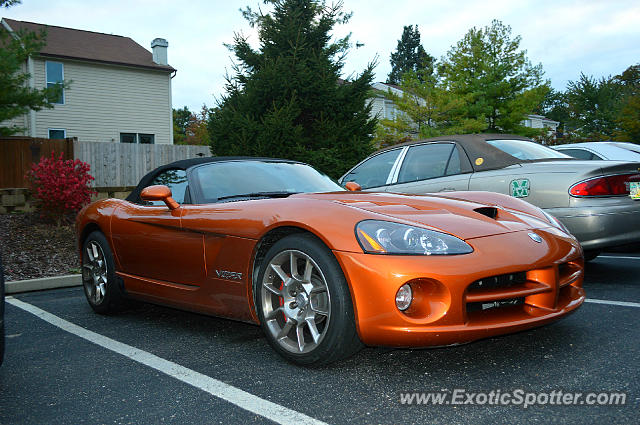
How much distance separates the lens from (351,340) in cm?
296

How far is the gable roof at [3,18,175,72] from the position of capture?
23.8 metres

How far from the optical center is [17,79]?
13.1 m

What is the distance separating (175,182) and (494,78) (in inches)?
857

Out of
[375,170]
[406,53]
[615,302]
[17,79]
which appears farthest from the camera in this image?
[406,53]

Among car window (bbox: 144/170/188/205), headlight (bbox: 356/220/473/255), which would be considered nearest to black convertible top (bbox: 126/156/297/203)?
car window (bbox: 144/170/188/205)

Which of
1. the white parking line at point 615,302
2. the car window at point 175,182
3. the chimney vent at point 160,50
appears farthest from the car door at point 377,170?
the chimney vent at point 160,50

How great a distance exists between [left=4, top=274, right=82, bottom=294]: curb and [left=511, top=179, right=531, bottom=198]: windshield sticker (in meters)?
5.19

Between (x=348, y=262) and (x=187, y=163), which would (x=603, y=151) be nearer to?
(x=187, y=163)

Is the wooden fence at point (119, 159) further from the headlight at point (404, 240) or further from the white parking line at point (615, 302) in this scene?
the headlight at point (404, 240)

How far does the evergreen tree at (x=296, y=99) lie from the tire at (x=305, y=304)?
374 inches

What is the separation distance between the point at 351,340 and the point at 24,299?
4.48m

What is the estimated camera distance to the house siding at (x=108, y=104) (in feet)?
76.6

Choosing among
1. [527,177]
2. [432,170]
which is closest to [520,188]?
[527,177]

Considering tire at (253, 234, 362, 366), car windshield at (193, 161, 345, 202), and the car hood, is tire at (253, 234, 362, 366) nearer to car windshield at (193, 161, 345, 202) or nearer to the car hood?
the car hood
